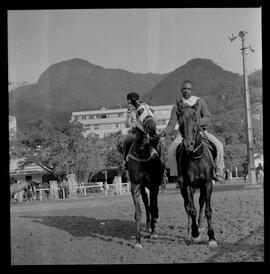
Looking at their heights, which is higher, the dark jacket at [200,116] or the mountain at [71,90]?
the mountain at [71,90]

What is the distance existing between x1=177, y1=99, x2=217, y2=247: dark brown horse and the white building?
2.25 feet

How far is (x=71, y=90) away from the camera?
9297mm

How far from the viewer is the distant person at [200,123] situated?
8.63 m

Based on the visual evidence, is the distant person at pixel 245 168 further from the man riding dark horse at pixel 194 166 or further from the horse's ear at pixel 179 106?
the horse's ear at pixel 179 106

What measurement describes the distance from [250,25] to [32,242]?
4.75 m

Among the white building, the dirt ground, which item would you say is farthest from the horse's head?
the dirt ground

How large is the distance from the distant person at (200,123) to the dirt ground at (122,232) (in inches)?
19.4

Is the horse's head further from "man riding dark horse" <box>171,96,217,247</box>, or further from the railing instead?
the railing

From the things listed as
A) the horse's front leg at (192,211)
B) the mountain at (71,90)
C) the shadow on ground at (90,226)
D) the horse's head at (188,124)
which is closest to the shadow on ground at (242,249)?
the horse's front leg at (192,211)

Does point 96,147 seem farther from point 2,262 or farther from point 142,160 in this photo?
point 2,262

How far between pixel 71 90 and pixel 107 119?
76 cm

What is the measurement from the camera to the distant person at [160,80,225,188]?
28.3 feet

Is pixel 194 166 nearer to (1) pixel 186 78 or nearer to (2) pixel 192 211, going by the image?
(2) pixel 192 211
